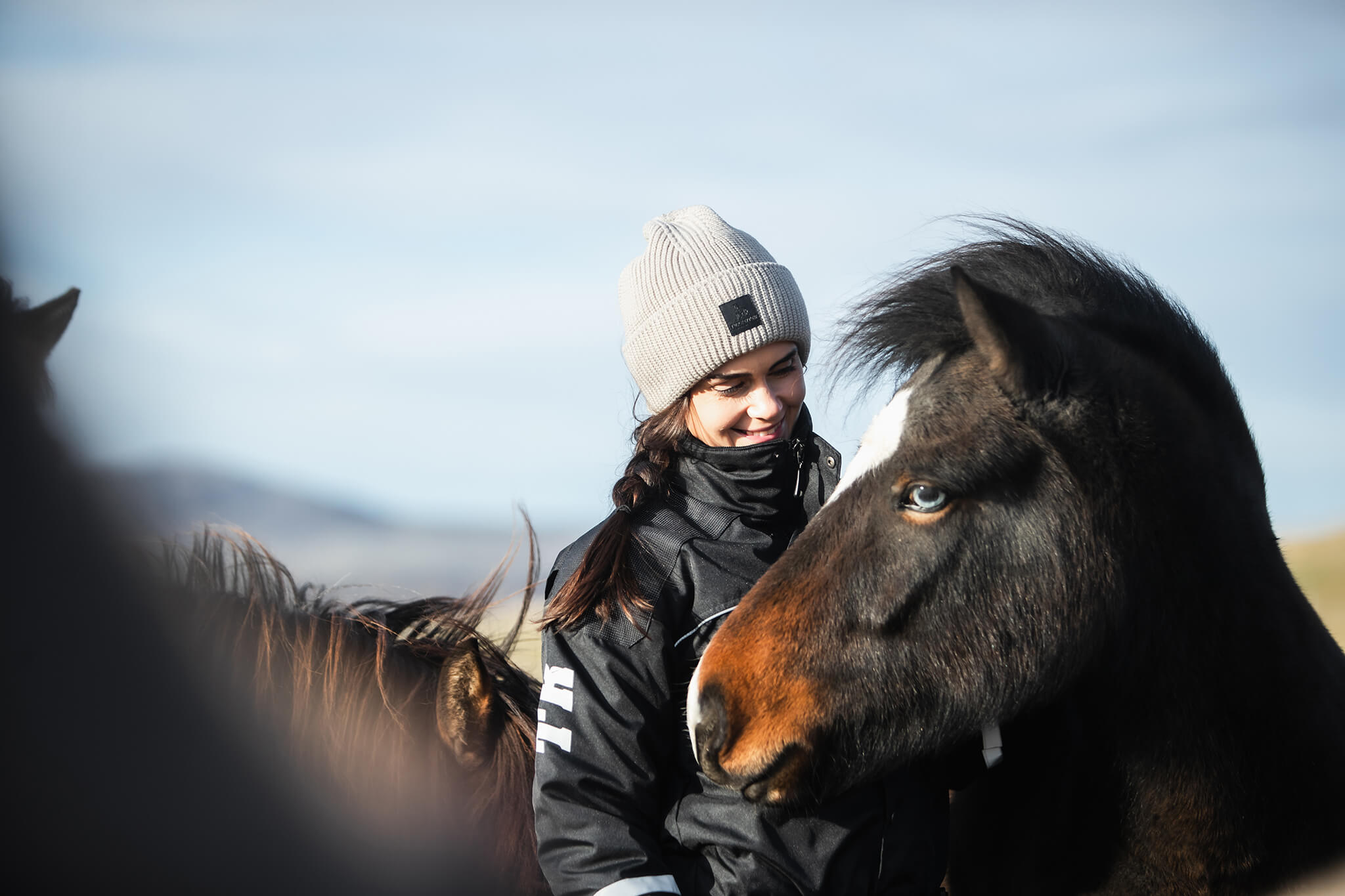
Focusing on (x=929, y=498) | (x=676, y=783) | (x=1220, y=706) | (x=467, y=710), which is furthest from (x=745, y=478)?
(x=1220, y=706)

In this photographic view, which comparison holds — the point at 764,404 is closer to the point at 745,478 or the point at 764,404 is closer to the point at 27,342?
the point at 745,478

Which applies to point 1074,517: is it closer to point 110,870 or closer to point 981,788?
point 981,788

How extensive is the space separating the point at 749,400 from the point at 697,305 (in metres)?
0.29

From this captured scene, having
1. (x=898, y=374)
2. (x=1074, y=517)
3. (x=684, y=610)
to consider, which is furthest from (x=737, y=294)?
(x=1074, y=517)

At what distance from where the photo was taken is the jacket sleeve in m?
1.84

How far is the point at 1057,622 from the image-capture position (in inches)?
64.4

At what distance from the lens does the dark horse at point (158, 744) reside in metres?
0.89

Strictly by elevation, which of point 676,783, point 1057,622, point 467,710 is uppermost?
point 1057,622

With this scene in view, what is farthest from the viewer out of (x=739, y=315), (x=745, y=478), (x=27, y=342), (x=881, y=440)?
(x=739, y=315)

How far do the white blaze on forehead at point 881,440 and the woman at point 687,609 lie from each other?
42 cm

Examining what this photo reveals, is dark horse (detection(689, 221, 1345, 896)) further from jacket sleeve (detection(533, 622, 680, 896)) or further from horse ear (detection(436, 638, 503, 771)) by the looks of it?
horse ear (detection(436, 638, 503, 771))

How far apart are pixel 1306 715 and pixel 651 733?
1329 millimetres

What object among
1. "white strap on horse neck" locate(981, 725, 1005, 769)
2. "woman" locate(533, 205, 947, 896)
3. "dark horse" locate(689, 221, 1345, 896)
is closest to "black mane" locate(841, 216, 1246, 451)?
"dark horse" locate(689, 221, 1345, 896)

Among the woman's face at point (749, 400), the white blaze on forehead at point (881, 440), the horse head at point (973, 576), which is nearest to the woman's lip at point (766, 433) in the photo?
the woman's face at point (749, 400)
